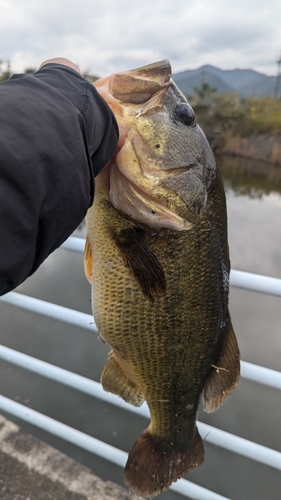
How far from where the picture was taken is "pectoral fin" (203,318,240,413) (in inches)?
46.8

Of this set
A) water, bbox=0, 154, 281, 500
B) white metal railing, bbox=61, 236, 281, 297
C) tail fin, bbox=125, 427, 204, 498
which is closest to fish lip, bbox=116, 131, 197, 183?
white metal railing, bbox=61, 236, 281, 297

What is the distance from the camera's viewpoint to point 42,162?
61 centimetres

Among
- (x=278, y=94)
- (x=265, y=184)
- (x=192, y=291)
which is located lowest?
(x=265, y=184)

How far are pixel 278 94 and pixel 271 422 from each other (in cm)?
1992

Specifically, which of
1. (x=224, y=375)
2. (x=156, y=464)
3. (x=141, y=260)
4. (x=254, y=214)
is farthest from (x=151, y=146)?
Result: (x=254, y=214)

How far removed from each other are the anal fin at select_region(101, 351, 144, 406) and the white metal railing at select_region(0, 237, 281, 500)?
229 mm

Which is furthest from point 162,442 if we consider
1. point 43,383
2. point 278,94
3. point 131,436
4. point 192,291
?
point 278,94

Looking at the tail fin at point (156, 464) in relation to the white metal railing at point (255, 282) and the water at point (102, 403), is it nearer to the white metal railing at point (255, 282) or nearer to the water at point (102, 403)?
the white metal railing at point (255, 282)

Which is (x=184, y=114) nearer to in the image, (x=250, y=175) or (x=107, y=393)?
(x=107, y=393)

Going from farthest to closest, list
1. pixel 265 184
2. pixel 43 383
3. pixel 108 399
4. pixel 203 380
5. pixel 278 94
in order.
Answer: pixel 278 94 → pixel 265 184 → pixel 43 383 → pixel 108 399 → pixel 203 380

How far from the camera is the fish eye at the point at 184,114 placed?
3.34 ft

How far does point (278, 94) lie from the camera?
1950 centimetres

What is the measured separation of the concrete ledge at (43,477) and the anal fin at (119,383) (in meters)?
0.64

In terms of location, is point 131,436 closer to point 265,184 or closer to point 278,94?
point 265,184
